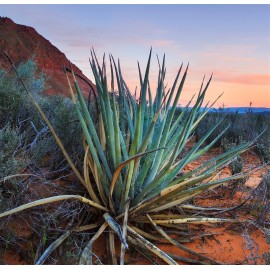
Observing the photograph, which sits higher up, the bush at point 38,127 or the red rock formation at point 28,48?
the red rock formation at point 28,48

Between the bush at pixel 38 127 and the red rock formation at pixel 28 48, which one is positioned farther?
the red rock formation at pixel 28 48

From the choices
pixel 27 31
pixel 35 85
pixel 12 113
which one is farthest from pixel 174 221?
pixel 27 31

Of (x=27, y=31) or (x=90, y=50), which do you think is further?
(x=27, y=31)

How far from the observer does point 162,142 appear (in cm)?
320

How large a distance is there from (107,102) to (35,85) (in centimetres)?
491

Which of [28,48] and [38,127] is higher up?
[28,48]

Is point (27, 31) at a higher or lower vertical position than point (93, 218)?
higher

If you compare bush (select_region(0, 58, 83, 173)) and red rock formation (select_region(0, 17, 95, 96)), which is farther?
red rock formation (select_region(0, 17, 95, 96))

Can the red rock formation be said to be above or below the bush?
above

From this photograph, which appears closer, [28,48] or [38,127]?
[38,127]
